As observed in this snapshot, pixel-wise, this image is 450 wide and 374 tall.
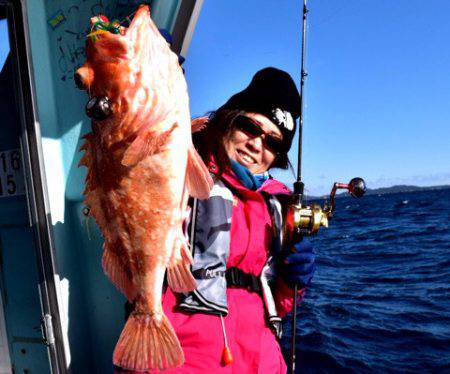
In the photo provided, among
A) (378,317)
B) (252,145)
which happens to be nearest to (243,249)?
(252,145)

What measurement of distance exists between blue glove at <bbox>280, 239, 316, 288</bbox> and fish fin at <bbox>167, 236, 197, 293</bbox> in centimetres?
80

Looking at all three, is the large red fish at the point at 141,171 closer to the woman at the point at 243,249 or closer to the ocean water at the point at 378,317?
the woman at the point at 243,249

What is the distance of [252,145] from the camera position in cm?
233

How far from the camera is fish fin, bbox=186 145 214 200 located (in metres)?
1.60

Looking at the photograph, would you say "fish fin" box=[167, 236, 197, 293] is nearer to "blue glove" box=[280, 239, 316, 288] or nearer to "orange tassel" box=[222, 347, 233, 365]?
"orange tassel" box=[222, 347, 233, 365]

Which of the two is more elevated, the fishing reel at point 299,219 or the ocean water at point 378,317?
the fishing reel at point 299,219

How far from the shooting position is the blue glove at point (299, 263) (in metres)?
2.28

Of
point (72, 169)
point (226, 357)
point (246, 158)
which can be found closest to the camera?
point (226, 357)

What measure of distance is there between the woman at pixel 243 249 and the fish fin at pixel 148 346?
0.59 ft

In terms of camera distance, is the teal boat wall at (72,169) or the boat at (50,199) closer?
the boat at (50,199)

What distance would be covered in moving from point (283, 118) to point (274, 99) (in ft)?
0.46

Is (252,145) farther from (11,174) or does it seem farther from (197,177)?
(11,174)

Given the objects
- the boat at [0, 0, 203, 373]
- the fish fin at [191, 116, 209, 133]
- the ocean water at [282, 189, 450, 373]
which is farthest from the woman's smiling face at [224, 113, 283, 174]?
the ocean water at [282, 189, 450, 373]

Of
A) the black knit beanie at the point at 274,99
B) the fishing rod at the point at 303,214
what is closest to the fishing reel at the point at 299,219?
the fishing rod at the point at 303,214
